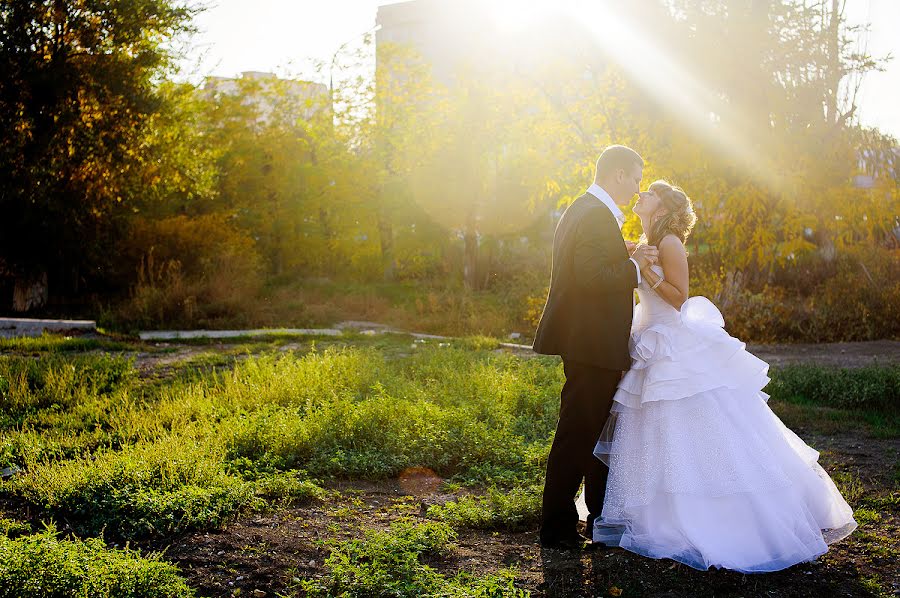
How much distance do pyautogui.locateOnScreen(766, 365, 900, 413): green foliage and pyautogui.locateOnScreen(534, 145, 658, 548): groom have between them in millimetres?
5164

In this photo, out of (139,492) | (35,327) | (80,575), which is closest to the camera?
(80,575)

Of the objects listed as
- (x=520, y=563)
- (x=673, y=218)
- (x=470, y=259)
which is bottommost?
(x=520, y=563)

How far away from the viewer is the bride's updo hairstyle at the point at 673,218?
4500mm

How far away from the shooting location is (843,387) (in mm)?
8633

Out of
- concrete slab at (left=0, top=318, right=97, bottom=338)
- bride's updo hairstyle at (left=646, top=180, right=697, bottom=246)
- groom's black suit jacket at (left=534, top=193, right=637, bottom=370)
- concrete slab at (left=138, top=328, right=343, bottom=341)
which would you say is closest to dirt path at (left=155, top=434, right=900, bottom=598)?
groom's black suit jacket at (left=534, top=193, right=637, bottom=370)

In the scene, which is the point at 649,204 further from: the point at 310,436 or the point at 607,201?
the point at 310,436

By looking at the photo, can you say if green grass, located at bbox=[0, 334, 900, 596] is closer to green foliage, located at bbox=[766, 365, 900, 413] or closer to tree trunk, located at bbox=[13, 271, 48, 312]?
green foliage, located at bbox=[766, 365, 900, 413]

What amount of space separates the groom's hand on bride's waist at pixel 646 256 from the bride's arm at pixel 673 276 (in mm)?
38

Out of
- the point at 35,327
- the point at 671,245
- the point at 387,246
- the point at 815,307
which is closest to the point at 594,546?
the point at 671,245

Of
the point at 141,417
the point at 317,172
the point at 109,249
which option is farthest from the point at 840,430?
the point at 317,172

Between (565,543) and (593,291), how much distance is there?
1.44m

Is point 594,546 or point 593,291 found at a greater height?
point 593,291

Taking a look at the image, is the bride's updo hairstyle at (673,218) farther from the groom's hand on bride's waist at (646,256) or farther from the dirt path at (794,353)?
the dirt path at (794,353)

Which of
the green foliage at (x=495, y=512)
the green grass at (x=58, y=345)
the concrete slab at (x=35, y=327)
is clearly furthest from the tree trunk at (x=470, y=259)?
the green foliage at (x=495, y=512)
